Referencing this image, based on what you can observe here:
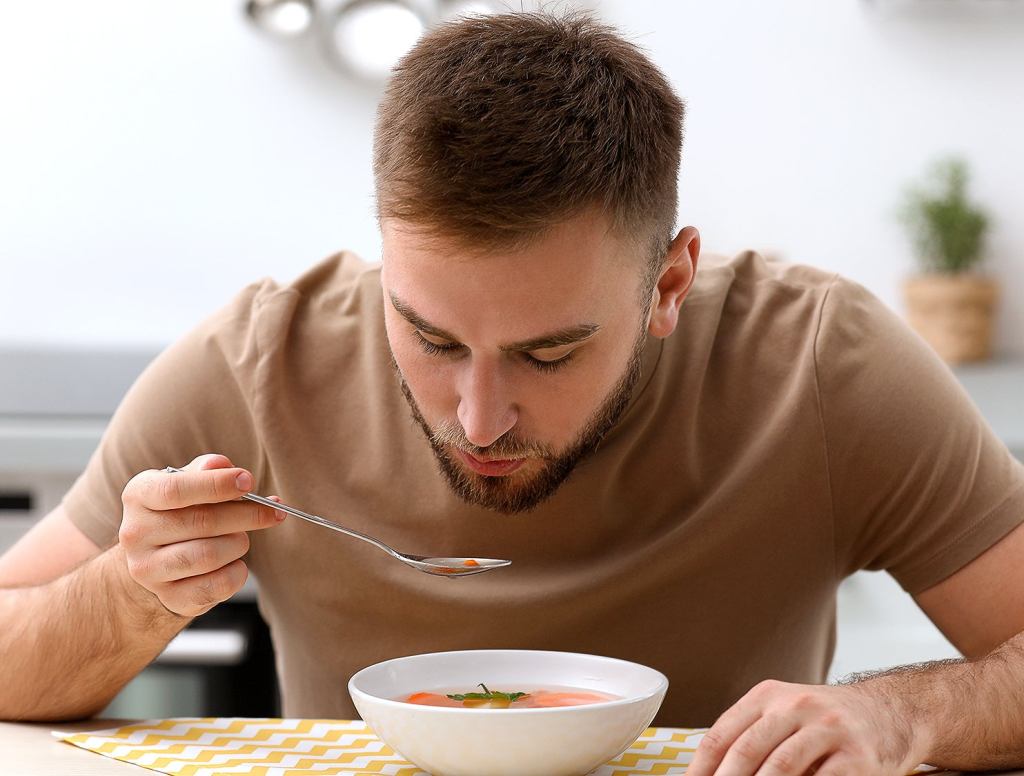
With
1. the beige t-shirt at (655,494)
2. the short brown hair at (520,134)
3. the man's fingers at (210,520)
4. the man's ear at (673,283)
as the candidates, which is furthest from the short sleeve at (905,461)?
the man's fingers at (210,520)

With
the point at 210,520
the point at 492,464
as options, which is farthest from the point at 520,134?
the point at 210,520

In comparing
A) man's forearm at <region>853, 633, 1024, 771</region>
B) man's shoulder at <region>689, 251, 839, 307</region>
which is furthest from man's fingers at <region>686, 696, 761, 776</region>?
man's shoulder at <region>689, 251, 839, 307</region>

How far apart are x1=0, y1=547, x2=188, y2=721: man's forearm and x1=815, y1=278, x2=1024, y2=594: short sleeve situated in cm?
69

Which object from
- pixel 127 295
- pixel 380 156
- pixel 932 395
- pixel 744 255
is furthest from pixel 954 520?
pixel 127 295

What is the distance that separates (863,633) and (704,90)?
118 cm

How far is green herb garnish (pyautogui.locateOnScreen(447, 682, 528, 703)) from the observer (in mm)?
1025

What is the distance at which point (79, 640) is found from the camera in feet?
4.17

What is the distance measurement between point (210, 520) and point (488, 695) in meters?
0.27

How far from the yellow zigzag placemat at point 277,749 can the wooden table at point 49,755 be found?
0.04 feet

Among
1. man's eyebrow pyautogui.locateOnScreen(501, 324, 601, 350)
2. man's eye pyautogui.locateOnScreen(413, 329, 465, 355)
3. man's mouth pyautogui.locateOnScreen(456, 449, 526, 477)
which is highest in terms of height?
man's eyebrow pyautogui.locateOnScreen(501, 324, 601, 350)

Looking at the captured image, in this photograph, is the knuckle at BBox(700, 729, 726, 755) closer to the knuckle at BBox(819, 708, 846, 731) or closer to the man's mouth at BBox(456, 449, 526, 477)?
the knuckle at BBox(819, 708, 846, 731)

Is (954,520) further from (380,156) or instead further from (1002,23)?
(1002,23)

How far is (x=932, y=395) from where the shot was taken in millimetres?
1354

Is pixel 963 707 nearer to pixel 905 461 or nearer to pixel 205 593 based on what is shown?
pixel 905 461
